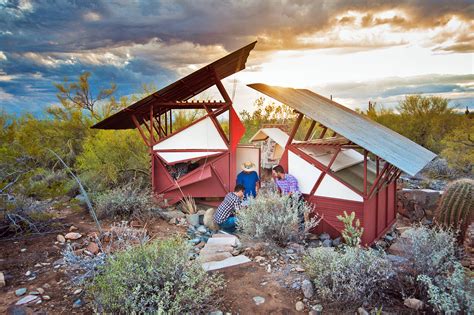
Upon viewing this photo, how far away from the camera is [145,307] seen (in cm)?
354

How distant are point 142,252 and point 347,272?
2292mm

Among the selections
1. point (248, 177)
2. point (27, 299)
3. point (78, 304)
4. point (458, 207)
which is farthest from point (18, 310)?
point (458, 207)

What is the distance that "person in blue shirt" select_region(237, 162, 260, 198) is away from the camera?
8.68 meters

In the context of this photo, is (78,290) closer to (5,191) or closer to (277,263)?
(277,263)

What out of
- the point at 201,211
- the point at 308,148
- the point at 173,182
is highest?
the point at 308,148

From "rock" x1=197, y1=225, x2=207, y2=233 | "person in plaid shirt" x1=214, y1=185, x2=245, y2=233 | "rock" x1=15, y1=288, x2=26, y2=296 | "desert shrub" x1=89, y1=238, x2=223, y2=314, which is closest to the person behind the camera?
"desert shrub" x1=89, y1=238, x2=223, y2=314

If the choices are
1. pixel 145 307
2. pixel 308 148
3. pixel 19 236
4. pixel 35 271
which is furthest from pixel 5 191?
pixel 308 148

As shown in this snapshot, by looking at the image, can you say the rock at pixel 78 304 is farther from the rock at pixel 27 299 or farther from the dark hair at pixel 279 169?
the dark hair at pixel 279 169

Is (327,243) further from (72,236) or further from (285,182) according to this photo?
(72,236)

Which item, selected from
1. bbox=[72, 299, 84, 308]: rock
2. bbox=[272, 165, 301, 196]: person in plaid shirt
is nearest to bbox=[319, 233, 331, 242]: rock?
bbox=[272, 165, 301, 196]: person in plaid shirt

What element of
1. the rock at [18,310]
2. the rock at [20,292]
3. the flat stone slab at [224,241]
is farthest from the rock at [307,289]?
the rock at [20,292]

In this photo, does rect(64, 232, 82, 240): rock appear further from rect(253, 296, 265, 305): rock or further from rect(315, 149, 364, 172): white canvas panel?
rect(315, 149, 364, 172): white canvas panel

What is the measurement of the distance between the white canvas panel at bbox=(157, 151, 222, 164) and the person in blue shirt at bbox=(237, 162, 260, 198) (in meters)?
0.82

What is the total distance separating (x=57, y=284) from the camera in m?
4.61
